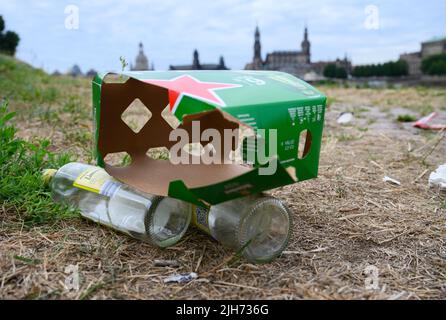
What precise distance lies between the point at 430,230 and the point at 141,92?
1.34m

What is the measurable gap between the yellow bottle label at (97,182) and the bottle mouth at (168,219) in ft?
0.69

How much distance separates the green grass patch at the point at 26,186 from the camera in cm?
169

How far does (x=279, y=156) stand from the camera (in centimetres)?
135

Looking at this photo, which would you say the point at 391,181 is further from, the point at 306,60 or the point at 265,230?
the point at 306,60

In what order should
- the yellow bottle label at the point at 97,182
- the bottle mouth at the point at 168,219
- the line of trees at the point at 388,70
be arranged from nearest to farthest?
the bottle mouth at the point at 168,219, the yellow bottle label at the point at 97,182, the line of trees at the point at 388,70

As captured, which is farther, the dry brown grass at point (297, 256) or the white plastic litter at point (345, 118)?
the white plastic litter at point (345, 118)

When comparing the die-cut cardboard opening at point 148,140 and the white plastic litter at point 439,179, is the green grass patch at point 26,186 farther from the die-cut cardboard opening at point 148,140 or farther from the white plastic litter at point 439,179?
the white plastic litter at point 439,179

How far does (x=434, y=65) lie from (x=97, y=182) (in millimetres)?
Answer: 25980

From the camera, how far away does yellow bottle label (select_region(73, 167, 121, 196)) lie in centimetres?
168

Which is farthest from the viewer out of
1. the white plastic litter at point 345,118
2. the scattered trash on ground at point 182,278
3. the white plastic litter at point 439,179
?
the white plastic litter at point 345,118

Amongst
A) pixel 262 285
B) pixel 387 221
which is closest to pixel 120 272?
pixel 262 285

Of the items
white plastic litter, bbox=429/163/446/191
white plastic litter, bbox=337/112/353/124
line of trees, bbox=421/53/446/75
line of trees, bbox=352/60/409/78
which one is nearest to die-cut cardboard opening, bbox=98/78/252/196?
white plastic litter, bbox=429/163/446/191

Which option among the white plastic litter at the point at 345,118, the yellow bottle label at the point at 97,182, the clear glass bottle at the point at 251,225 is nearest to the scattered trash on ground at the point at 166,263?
the clear glass bottle at the point at 251,225

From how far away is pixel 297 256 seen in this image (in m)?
1.49
